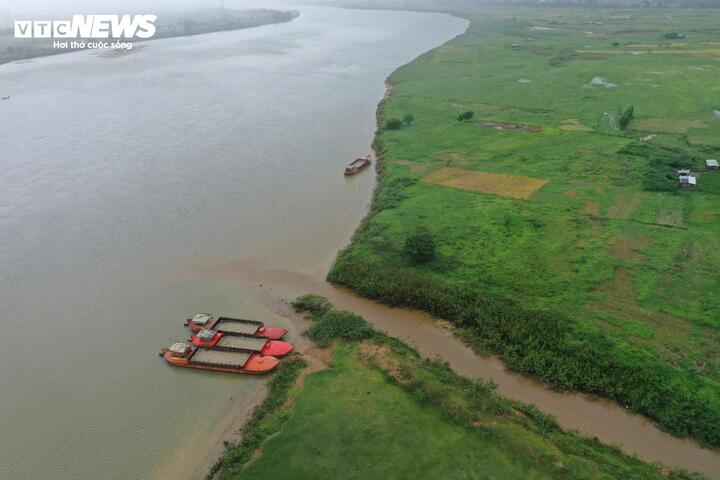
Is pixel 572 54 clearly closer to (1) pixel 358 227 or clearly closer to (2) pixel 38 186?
(1) pixel 358 227

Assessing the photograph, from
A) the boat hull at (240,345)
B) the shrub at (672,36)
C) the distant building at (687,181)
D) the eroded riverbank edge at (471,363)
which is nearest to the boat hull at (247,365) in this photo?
the boat hull at (240,345)

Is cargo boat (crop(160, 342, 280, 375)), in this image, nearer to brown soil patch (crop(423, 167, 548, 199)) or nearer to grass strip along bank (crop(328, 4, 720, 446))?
grass strip along bank (crop(328, 4, 720, 446))

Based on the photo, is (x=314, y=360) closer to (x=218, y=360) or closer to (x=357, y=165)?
(x=218, y=360)

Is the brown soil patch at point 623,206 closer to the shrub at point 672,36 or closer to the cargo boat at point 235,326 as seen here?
the cargo boat at point 235,326

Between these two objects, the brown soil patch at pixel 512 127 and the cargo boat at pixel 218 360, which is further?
the brown soil patch at pixel 512 127

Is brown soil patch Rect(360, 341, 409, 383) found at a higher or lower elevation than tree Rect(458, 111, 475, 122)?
lower

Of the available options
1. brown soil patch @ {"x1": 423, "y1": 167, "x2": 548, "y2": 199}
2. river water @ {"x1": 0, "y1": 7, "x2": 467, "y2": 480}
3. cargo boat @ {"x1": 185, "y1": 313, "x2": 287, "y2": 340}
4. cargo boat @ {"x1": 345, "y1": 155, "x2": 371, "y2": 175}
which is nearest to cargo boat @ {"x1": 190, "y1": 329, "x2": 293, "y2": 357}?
cargo boat @ {"x1": 185, "y1": 313, "x2": 287, "y2": 340}
